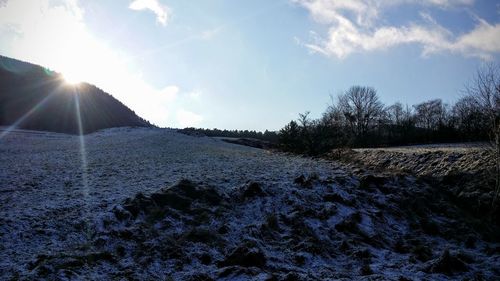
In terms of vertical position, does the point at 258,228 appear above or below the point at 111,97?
below

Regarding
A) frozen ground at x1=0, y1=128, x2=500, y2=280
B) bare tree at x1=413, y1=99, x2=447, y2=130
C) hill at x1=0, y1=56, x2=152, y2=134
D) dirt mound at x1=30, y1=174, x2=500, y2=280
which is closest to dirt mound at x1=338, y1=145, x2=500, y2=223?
frozen ground at x1=0, y1=128, x2=500, y2=280

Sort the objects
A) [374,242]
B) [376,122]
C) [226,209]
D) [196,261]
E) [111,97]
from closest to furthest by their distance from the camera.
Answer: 1. [196,261]
2. [374,242]
3. [226,209]
4. [111,97]
5. [376,122]

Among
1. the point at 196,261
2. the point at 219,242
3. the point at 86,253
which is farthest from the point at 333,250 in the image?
the point at 86,253

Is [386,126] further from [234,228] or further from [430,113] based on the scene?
[234,228]

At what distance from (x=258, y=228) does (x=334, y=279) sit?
4.01m

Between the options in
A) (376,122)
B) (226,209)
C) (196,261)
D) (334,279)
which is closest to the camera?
(334,279)

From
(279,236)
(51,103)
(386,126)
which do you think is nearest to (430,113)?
(386,126)

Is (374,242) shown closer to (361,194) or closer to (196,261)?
(361,194)

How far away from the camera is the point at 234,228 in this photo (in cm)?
1442

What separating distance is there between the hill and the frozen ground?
41.6 m

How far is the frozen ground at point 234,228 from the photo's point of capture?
11.2 meters

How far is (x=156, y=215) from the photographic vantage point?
47.9 ft

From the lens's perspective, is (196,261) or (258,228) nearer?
(196,261)

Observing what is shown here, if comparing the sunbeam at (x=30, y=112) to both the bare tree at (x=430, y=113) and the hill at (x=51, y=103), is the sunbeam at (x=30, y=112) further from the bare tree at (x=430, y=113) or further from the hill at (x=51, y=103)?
the bare tree at (x=430, y=113)
